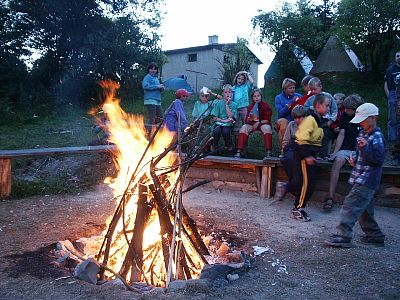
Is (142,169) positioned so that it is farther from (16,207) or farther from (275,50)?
(275,50)

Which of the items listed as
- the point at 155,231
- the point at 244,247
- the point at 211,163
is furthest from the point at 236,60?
the point at 155,231

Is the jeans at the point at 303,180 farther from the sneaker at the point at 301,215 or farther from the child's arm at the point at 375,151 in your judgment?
the child's arm at the point at 375,151

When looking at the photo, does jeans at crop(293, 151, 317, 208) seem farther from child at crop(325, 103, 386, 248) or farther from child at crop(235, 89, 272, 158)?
child at crop(235, 89, 272, 158)

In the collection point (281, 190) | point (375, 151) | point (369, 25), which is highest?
point (369, 25)

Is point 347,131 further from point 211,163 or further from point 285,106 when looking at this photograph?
point 211,163

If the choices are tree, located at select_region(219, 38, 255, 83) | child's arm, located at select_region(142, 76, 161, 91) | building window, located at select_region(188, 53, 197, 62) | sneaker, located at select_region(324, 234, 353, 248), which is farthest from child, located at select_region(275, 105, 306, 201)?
building window, located at select_region(188, 53, 197, 62)

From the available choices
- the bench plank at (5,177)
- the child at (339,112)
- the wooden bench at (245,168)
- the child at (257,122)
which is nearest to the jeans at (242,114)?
the child at (257,122)

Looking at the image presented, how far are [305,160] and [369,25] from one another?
847 centimetres

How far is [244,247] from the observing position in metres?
4.48

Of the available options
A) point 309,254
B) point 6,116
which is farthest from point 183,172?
point 6,116

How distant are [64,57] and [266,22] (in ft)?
27.2

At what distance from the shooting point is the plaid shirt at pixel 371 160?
4.54m

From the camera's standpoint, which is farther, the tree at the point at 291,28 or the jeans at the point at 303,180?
the tree at the point at 291,28

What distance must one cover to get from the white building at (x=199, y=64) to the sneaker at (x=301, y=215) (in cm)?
2146
